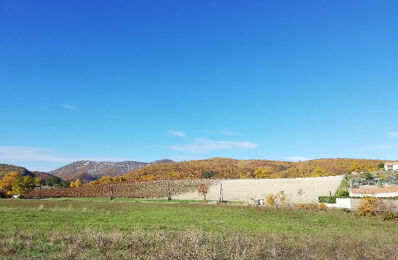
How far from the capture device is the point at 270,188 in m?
86.1

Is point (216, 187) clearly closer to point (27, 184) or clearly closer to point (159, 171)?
point (27, 184)

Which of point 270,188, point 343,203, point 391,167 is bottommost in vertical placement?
point 343,203

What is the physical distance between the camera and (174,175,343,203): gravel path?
242 feet

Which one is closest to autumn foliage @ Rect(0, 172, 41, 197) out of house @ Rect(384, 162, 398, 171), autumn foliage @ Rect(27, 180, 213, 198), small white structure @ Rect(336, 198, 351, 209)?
autumn foliage @ Rect(27, 180, 213, 198)

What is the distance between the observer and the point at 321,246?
1302 cm

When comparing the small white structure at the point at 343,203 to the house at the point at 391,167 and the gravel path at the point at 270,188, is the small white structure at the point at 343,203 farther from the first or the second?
the house at the point at 391,167

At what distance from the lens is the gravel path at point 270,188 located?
73794mm

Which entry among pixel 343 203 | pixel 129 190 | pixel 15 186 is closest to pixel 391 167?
pixel 343 203

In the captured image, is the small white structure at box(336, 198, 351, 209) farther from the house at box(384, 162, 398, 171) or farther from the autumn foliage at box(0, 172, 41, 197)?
the autumn foliage at box(0, 172, 41, 197)

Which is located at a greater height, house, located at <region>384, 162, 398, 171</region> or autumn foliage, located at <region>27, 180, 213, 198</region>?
house, located at <region>384, 162, 398, 171</region>

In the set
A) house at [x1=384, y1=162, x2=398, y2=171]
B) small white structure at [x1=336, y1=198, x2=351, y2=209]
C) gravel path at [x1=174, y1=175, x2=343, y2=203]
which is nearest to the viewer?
small white structure at [x1=336, y1=198, x2=351, y2=209]

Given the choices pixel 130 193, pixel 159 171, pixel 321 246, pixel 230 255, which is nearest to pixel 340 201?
pixel 321 246

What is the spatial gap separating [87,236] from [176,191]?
76012 millimetres

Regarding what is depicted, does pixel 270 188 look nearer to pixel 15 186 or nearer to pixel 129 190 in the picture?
pixel 129 190
